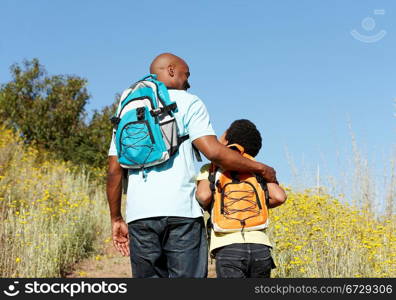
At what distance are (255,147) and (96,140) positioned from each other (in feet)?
48.8

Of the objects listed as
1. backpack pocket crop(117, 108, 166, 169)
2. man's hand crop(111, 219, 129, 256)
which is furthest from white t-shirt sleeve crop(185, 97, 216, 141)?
man's hand crop(111, 219, 129, 256)

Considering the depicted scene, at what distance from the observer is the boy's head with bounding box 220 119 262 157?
3.54 m

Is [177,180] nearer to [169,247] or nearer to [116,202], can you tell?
[169,247]

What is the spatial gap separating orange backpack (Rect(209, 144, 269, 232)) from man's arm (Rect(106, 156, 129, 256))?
616 mm

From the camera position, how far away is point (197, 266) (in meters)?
3.21

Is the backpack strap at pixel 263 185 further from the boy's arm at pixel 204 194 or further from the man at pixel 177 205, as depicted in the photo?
the boy's arm at pixel 204 194

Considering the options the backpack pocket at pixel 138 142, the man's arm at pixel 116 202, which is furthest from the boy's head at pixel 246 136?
the man's arm at pixel 116 202

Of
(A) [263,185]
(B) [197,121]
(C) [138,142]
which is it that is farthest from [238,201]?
(C) [138,142]

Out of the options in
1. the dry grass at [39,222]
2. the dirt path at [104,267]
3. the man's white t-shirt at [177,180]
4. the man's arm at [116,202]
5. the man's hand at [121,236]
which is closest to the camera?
the man's white t-shirt at [177,180]

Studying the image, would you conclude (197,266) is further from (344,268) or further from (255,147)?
(344,268)

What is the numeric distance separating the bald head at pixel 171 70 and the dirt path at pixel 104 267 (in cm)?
458

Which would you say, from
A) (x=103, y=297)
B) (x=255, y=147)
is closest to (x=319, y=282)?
(x=255, y=147)

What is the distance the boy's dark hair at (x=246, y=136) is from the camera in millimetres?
3535

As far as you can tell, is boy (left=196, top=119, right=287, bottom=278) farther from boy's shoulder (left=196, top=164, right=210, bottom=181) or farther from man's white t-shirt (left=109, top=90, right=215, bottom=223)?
man's white t-shirt (left=109, top=90, right=215, bottom=223)
